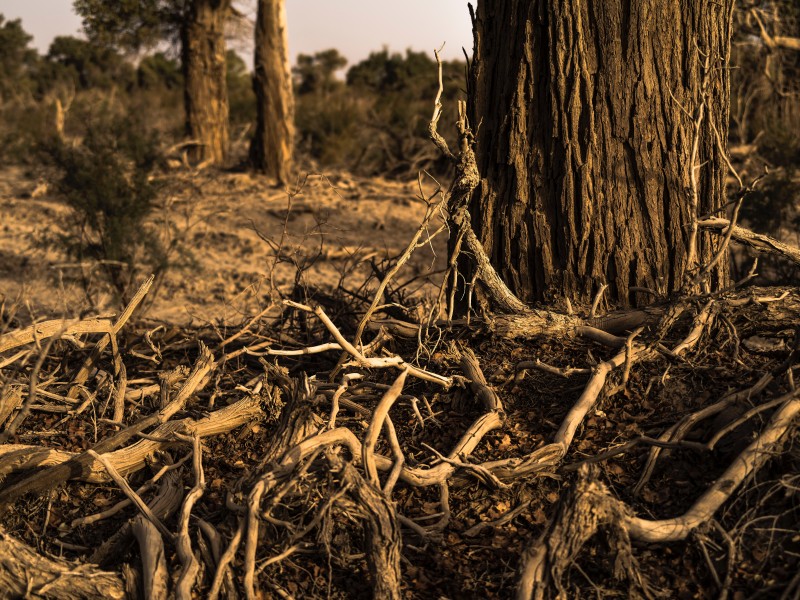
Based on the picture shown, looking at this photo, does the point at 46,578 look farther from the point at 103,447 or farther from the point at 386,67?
the point at 386,67

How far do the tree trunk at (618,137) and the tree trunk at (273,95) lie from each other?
9.74m

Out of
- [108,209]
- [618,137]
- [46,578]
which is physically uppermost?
[618,137]

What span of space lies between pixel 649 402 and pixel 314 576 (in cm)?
123

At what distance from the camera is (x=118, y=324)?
11.9 feet

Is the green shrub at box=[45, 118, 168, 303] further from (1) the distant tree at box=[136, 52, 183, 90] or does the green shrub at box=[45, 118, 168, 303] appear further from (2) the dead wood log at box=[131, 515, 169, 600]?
(1) the distant tree at box=[136, 52, 183, 90]

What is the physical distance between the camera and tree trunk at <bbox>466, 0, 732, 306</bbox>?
3.51 m

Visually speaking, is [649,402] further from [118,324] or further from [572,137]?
[118,324]

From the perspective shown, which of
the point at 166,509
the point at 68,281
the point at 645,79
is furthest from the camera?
the point at 68,281

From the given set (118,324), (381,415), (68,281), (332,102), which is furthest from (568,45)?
(332,102)

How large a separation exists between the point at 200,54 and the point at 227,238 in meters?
5.18

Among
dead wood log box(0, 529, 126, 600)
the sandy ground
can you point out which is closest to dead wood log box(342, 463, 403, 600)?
dead wood log box(0, 529, 126, 600)

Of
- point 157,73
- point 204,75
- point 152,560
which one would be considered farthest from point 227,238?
point 157,73

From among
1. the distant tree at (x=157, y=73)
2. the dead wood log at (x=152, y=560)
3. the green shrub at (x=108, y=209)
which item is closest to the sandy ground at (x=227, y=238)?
the green shrub at (x=108, y=209)

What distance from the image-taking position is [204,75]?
14133mm
